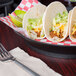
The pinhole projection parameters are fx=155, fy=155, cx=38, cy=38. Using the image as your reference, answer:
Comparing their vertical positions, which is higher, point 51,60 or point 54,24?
point 54,24

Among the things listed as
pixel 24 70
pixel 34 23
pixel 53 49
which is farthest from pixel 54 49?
pixel 34 23

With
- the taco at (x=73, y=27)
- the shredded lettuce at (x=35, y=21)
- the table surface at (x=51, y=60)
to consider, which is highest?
the shredded lettuce at (x=35, y=21)

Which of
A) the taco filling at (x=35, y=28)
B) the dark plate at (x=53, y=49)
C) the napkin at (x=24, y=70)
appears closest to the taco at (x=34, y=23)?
the taco filling at (x=35, y=28)

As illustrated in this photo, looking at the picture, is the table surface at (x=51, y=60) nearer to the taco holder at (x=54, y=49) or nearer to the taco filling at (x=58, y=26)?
the taco holder at (x=54, y=49)

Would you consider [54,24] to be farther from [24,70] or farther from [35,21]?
[24,70]

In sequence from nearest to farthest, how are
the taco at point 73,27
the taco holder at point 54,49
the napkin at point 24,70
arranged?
the napkin at point 24,70 < the taco holder at point 54,49 < the taco at point 73,27

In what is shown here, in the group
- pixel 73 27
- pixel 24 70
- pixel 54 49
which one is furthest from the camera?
pixel 73 27

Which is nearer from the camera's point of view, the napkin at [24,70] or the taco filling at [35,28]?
the napkin at [24,70]

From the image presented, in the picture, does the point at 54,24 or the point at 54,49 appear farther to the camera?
the point at 54,24
